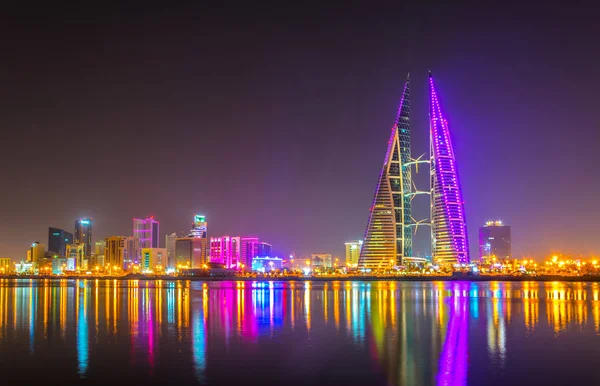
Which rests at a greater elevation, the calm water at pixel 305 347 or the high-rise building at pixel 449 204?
the high-rise building at pixel 449 204

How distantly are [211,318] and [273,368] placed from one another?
71.0 feet

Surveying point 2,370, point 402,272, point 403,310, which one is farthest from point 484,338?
point 402,272

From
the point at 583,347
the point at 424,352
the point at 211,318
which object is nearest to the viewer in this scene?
the point at 424,352

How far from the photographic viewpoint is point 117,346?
31.2 meters

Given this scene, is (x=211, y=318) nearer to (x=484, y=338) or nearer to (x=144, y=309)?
(x=144, y=309)

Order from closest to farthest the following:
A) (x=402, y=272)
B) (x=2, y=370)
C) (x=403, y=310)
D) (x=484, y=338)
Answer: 1. (x=2, y=370)
2. (x=484, y=338)
3. (x=403, y=310)
4. (x=402, y=272)

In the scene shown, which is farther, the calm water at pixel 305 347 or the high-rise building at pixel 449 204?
the high-rise building at pixel 449 204

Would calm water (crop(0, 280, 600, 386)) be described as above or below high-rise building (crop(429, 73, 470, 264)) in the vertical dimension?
below

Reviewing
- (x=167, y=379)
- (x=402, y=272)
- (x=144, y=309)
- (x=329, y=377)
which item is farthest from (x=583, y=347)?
(x=402, y=272)

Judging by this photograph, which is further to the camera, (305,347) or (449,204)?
(449,204)

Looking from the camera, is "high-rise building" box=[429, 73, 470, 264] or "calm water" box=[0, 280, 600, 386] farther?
"high-rise building" box=[429, 73, 470, 264]

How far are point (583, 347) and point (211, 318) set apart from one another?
2603cm

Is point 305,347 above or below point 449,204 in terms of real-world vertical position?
below

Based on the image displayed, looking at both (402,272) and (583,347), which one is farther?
(402,272)
